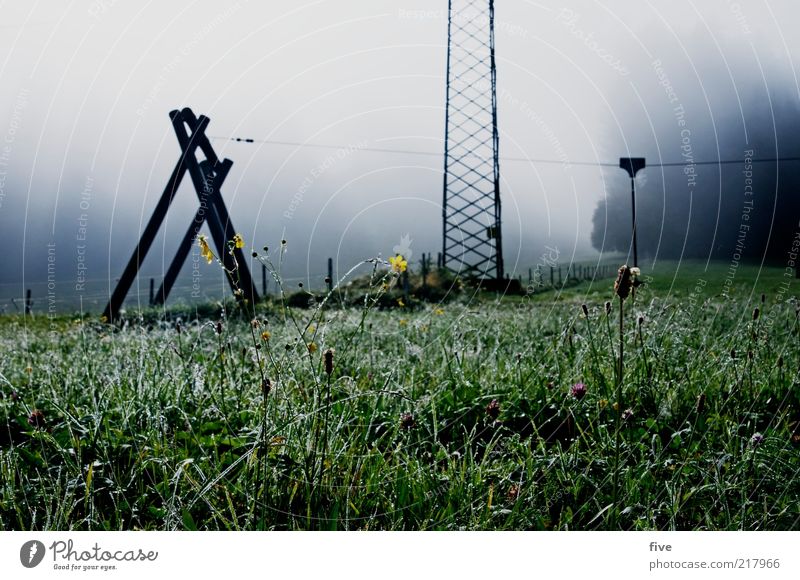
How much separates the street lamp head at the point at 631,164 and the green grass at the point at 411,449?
0.56 m

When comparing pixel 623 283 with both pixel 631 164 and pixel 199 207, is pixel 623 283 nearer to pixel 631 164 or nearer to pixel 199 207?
pixel 631 164

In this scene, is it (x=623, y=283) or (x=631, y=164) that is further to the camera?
(x=631, y=164)

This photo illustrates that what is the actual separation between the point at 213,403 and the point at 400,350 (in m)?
1.33

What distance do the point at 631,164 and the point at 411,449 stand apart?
1.59 meters

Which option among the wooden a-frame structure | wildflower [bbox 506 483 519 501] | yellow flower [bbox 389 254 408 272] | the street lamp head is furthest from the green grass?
the wooden a-frame structure

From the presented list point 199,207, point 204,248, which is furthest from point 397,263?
point 199,207

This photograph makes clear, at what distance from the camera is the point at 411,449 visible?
86.3 inches

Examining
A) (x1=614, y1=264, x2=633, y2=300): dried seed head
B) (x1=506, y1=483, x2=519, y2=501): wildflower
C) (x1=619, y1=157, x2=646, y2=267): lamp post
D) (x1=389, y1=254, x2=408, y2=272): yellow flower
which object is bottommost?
(x1=506, y1=483, x2=519, y2=501): wildflower

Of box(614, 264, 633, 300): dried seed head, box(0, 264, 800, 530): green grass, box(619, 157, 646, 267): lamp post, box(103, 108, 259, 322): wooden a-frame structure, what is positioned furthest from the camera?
box(103, 108, 259, 322): wooden a-frame structure

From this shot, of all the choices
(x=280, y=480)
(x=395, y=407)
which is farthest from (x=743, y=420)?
(x=280, y=480)

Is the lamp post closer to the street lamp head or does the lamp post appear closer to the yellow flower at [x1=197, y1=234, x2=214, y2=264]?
the street lamp head

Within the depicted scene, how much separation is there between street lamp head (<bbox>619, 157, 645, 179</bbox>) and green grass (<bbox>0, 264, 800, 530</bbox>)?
559mm

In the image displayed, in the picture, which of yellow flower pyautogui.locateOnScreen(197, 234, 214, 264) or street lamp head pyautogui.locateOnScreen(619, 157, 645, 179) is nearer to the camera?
yellow flower pyautogui.locateOnScreen(197, 234, 214, 264)

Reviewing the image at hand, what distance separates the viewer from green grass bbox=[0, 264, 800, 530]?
179cm
